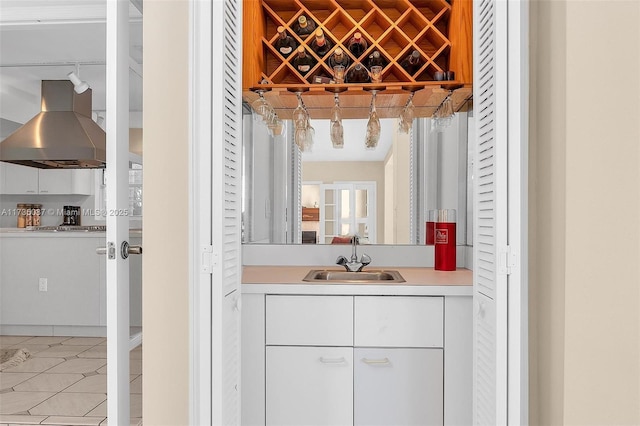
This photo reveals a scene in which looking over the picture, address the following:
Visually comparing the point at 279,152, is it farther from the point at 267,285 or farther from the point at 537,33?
the point at 537,33

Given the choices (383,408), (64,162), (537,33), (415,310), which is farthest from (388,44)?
(64,162)

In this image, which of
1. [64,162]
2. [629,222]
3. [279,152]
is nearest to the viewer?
[629,222]

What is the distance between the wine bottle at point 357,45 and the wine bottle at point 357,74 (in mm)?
81

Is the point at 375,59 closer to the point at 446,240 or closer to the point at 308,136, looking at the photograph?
the point at 308,136

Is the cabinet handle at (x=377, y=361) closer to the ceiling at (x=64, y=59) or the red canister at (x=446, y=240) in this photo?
the red canister at (x=446, y=240)

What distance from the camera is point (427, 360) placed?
6.52 feet

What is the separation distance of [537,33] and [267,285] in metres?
1.35

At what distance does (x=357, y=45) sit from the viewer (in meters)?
2.31

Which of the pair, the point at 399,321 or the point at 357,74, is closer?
the point at 399,321

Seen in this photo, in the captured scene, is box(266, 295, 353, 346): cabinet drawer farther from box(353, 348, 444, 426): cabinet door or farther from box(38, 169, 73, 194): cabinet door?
box(38, 169, 73, 194): cabinet door

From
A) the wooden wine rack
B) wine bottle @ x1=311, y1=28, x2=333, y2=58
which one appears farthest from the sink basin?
wine bottle @ x1=311, y1=28, x2=333, y2=58

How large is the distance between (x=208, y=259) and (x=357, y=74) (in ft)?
4.04

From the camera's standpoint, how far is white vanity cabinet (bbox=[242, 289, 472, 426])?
198 centimetres

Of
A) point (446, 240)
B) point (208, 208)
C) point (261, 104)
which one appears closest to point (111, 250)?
point (208, 208)
